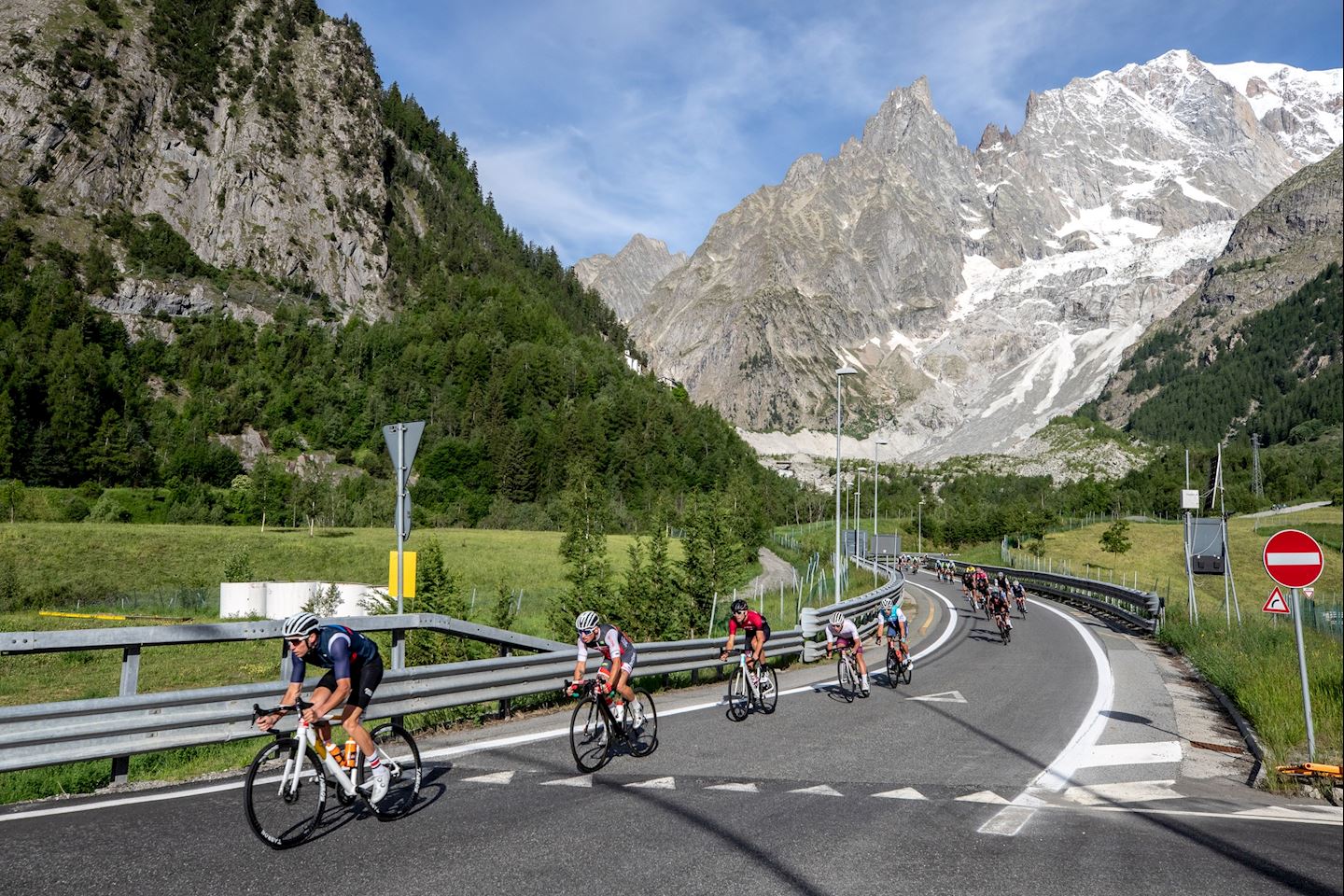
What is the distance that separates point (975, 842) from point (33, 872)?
20.1 ft

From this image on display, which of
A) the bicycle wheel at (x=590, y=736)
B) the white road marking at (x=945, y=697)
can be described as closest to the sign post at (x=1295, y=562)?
the white road marking at (x=945, y=697)

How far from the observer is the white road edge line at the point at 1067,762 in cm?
682

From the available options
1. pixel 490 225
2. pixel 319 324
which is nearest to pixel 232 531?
pixel 319 324

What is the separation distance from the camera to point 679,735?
10.7 m

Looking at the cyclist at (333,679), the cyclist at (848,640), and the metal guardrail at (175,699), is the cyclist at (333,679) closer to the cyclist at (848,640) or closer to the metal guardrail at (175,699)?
the metal guardrail at (175,699)

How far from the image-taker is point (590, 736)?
29.1ft

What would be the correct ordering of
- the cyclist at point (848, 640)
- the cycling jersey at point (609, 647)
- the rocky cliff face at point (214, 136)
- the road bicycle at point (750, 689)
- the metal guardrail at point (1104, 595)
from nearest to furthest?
the cycling jersey at point (609, 647) → the road bicycle at point (750, 689) → the cyclist at point (848, 640) → the metal guardrail at point (1104, 595) → the rocky cliff face at point (214, 136)

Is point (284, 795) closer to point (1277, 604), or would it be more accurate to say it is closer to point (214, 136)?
point (1277, 604)

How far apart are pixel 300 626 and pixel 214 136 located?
146798 millimetres

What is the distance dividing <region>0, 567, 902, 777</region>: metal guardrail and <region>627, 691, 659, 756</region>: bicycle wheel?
5.79 ft

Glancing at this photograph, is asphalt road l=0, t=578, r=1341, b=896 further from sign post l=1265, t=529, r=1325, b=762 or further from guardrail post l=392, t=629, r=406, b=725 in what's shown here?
sign post l=1265, t=529, r=1325, b=762

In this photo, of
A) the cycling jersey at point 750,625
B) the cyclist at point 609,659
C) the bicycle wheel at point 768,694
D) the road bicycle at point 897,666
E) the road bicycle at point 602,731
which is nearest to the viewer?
the road bicycle at point 602,731

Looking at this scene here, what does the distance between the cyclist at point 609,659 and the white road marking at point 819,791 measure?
227cm

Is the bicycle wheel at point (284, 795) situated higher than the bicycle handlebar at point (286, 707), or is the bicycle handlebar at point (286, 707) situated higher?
the bicycle handlebar at point (286, 707)
